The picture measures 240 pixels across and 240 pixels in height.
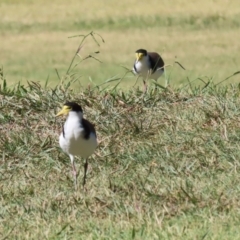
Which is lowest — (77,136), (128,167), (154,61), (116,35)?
(116,35)

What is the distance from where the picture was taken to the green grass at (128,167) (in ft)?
18.7

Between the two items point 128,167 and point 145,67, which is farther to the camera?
point 145,67

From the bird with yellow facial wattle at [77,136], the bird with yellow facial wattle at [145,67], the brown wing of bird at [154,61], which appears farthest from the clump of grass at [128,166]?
the brown wing of bird at [154,61]

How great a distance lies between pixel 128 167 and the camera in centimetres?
700

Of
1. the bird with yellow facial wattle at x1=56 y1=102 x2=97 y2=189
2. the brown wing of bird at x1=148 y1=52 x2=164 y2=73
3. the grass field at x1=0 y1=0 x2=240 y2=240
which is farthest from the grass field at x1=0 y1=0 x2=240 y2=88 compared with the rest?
the bird with yellow facial wattle at x1=56 y1=102 x2=97 y2=189

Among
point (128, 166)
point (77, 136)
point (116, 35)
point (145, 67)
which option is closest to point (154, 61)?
point (145, 67)

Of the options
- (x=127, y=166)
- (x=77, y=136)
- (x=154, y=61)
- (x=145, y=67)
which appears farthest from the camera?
(x=154, y=61)

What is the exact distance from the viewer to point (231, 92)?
864cm

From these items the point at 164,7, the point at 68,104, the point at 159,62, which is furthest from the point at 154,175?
the point at 164,7

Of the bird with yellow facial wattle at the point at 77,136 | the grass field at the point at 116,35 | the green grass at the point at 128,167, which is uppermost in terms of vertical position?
the bird with yellow facial wattle at the point at 77,136

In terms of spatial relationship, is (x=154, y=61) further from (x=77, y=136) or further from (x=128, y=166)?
(x=77, y=136)

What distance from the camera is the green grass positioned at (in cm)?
570

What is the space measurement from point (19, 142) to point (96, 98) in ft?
3.65

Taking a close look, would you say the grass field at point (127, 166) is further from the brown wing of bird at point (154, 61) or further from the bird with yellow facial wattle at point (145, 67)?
the brown wing of bird at point (154, 61)
